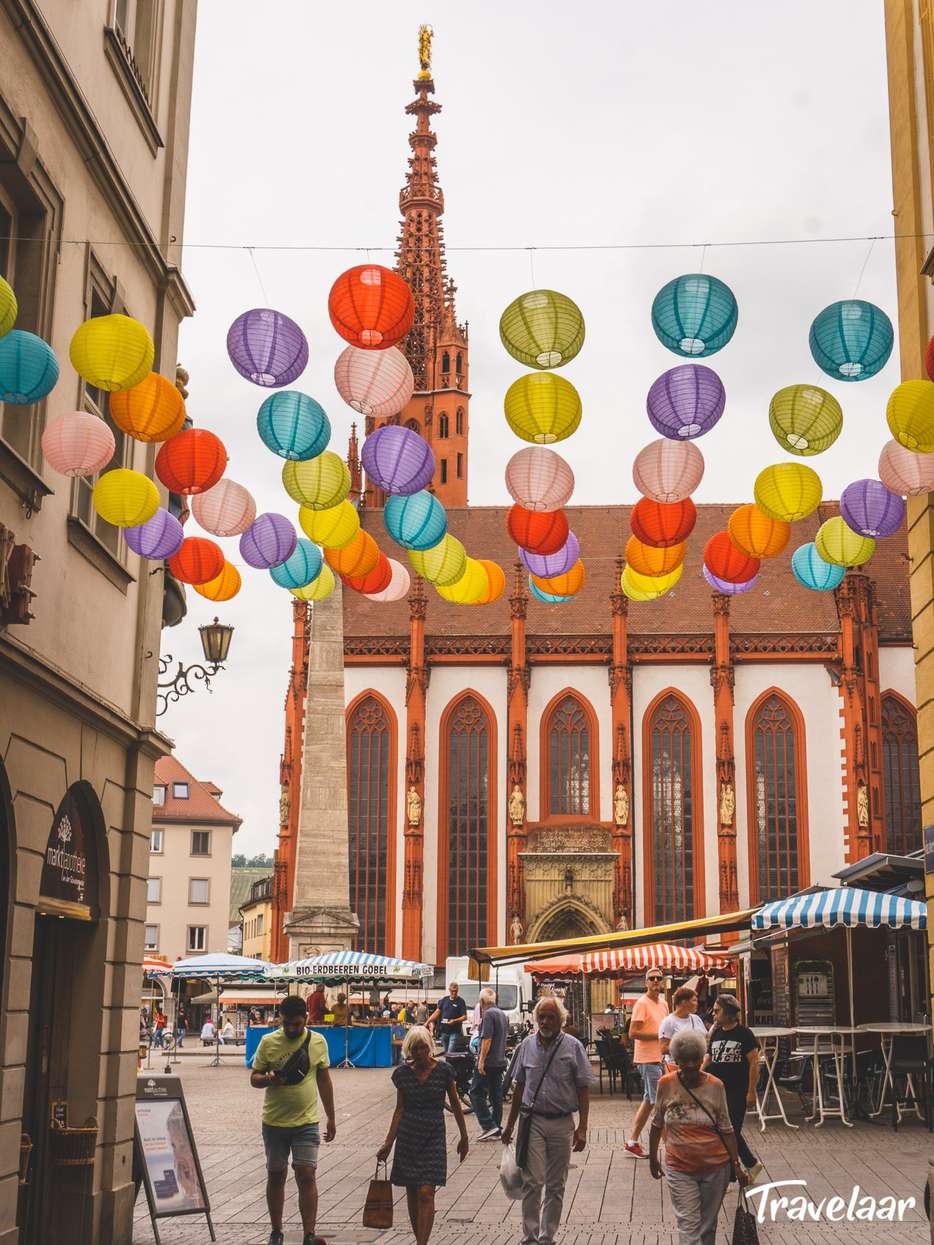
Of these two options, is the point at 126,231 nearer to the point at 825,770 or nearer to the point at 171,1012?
the point at 825,770

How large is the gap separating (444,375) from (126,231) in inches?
2024

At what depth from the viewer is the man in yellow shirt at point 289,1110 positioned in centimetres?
1012

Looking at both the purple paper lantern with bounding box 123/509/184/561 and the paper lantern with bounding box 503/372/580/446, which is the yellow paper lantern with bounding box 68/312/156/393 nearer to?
the purple paper lantern with bounding box 123/509/184/561

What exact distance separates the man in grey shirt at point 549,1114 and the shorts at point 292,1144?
1.34 meters

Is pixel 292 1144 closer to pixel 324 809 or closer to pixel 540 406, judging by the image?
pixel 540 406

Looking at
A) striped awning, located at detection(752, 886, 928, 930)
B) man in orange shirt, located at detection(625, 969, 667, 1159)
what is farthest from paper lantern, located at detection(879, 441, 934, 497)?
striped awning, located at detection(752, 886, 928, 930)

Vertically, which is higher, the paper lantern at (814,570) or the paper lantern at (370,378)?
the paper lantern at (370,378)

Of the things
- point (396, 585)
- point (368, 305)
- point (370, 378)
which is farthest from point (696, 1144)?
point (396, 585)

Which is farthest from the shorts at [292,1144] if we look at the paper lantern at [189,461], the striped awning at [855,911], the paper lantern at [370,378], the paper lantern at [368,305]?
the striped awning at [855,911]

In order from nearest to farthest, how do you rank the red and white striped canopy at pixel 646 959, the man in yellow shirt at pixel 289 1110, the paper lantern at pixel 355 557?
the man in yellow shirt at pixel 289 1110
the paper lantern at pixel 355 557
the red and white striped canopy at pixel 646 959

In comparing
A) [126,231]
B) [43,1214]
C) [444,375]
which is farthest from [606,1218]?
[444,375]

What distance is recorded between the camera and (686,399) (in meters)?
12.2

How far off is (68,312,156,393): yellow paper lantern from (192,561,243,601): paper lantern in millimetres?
4573

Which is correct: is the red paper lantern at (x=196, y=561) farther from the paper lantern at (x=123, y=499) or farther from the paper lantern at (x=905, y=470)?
the paper lantern at (x=905, y=470)
